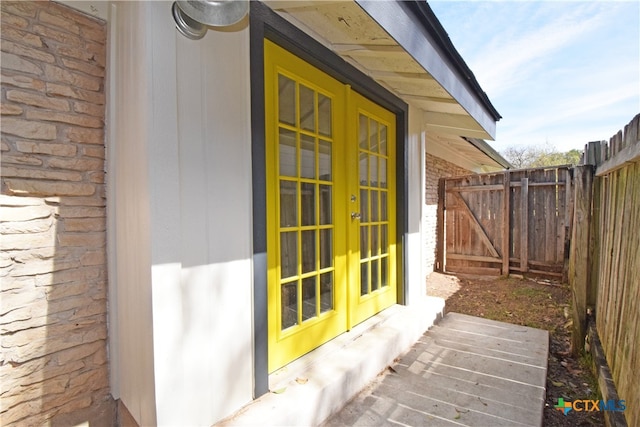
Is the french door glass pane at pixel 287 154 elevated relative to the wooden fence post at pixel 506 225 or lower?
elevated

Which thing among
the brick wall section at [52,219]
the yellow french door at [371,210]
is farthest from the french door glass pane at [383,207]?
the brick wall section at [52,219]

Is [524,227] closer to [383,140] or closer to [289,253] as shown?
[383,140]

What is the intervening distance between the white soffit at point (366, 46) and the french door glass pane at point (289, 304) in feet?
5.69

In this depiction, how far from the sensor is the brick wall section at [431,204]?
6.74 m

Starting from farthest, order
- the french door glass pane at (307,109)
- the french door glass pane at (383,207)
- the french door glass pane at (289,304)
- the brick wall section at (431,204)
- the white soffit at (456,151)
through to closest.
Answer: the brick wall section at (431,204)
the white soffit at (456,151)
the french door glass pane at (383,207)
the french door glass pane at (307,109)
the french door glass pane at (289,304)

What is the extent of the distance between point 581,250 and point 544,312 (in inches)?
74.0

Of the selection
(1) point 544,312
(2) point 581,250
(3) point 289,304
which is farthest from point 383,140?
(1) point 544,312

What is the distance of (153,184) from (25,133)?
2.20 feet

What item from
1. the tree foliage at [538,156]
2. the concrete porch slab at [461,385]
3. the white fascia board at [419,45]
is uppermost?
the tree foliage at [538,156]

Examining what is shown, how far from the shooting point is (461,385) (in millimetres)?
2441

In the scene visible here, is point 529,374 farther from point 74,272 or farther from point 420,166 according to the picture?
point 74,272

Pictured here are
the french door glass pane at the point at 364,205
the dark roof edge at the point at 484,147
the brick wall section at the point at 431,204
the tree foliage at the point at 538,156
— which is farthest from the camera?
the tree foliage at the point at 538,156

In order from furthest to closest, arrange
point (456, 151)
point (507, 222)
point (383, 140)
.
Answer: point (456, 151) → point (507, 222) → point (383, 140)

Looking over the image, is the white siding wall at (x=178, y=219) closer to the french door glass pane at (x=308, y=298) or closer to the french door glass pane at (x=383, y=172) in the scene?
the french door glass pane at (x=308, y=298)
